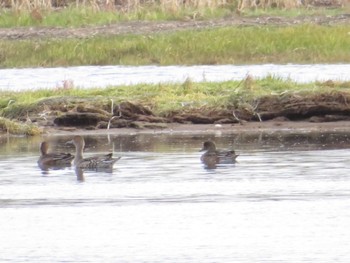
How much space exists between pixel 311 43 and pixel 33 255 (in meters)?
19.8

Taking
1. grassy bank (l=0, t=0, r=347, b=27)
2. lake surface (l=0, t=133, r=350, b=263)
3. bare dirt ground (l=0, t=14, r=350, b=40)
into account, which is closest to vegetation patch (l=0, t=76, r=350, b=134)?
lake surface (l=0, t=133, r=350, b=263)

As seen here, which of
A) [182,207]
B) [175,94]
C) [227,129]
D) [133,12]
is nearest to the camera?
[182,207]

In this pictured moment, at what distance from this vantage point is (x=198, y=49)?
108ft

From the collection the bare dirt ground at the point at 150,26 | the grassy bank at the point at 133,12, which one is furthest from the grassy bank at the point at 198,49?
the grassy bank at the point at 133,12

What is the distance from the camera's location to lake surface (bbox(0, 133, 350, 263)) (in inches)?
533

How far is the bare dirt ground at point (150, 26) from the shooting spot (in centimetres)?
3553

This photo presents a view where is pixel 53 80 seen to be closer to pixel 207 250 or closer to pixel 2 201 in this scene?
pixel 2 201

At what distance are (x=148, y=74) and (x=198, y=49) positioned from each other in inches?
122

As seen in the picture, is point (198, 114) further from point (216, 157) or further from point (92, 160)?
point (92, 160)

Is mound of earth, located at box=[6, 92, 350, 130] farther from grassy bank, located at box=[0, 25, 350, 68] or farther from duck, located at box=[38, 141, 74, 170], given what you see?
grassy bank, located at box=[0, 25, 350, 68]

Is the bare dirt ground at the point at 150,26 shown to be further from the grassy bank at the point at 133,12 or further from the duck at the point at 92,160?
the duck at the point at 92,160

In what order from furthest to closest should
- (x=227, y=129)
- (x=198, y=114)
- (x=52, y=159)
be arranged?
(x=198, y=114) → (x=227, y=129) → (x=52, y=159)

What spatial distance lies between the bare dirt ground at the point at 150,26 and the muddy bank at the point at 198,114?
38.6 ft

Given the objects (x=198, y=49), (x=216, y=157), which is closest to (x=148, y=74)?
(x=198, y=49)
